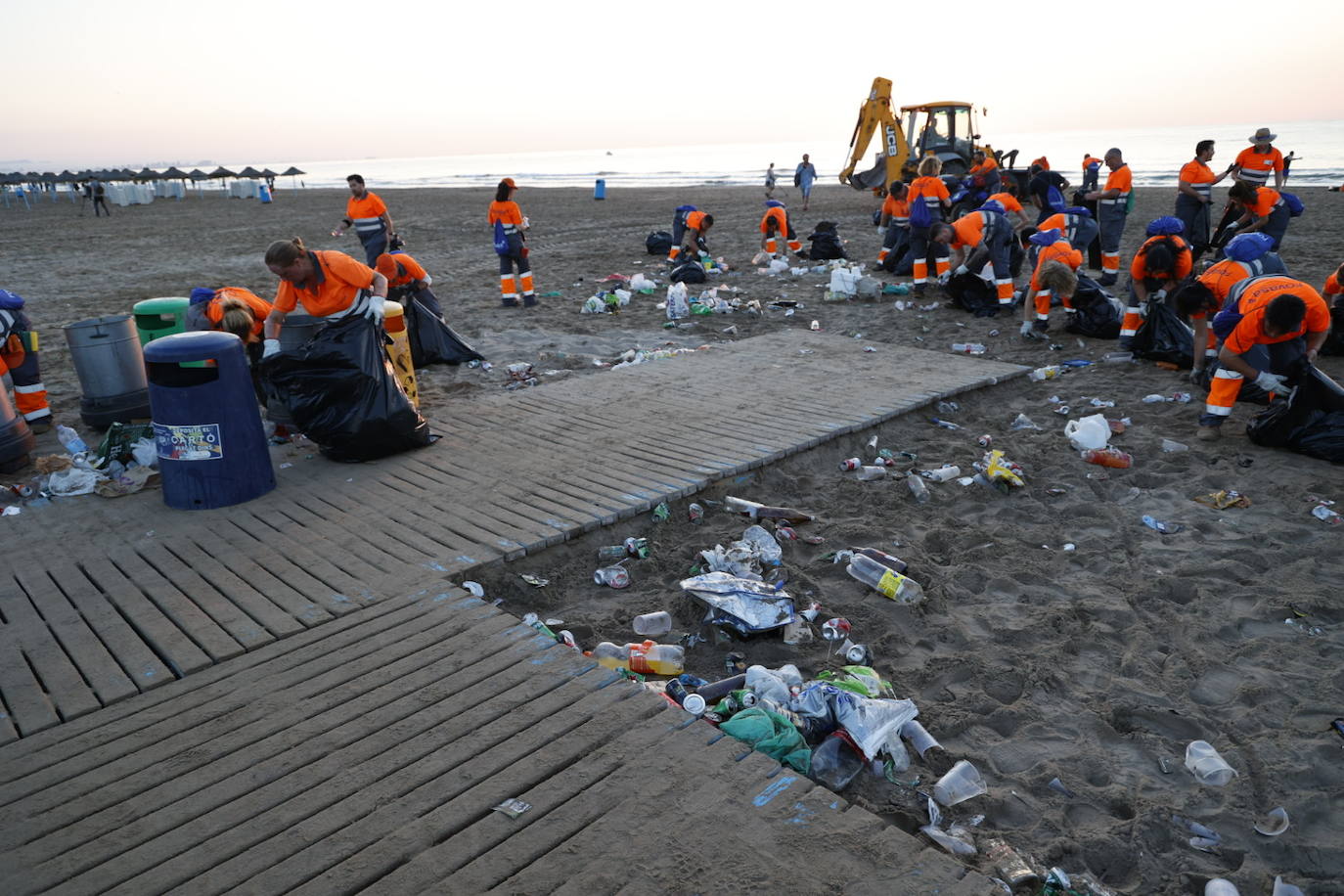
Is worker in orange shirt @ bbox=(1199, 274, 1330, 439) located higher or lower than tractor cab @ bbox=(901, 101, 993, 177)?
lower

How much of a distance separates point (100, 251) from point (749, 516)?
767 inches

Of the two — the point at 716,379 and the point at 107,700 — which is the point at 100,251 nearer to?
the point at 716,379

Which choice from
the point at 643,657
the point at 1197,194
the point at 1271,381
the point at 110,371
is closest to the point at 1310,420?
the point at 1271,381

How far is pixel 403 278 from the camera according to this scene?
6914mm

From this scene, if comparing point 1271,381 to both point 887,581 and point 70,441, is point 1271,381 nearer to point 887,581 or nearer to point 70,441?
point 887,581

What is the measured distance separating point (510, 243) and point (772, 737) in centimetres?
787

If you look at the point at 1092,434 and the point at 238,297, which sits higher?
the point at 238,297

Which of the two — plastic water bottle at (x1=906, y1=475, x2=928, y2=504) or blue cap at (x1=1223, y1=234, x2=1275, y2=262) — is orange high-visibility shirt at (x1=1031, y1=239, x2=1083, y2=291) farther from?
plastic water bottle at (x1=906, y1=475, x2=928, y2=504)

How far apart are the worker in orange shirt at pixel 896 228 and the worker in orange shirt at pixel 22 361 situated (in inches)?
384

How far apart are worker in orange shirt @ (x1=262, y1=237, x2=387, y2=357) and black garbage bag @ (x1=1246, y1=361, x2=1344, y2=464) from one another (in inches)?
217

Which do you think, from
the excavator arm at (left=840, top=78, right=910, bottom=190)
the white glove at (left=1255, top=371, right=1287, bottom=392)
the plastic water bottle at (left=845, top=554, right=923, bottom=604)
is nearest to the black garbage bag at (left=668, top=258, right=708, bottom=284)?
the white glove at (left=1255, top=371, right=1287, bottom=392)

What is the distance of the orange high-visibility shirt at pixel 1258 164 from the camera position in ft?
31.9

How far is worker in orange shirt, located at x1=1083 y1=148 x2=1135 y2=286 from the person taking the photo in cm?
967

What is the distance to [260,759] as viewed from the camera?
2410mm
